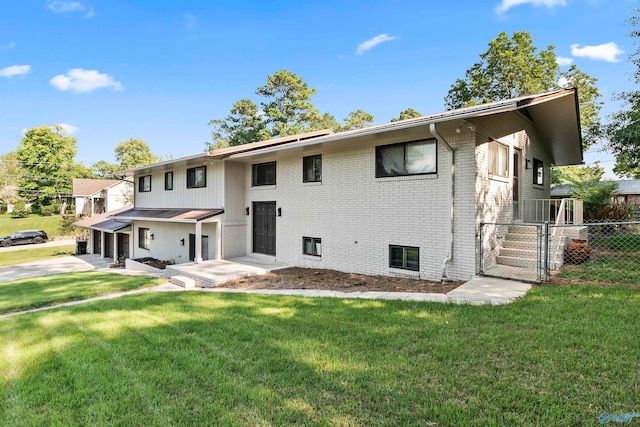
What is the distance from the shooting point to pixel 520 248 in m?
8.77

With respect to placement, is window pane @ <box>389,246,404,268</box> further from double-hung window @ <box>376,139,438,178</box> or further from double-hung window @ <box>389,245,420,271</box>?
double-hung window @ <box>376,139,438,178</box>

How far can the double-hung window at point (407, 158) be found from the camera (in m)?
8.38

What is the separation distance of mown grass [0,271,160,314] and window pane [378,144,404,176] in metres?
8.03

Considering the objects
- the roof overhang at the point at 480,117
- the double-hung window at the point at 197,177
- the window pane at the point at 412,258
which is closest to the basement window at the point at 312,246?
the roof overhang at the point at 480,117

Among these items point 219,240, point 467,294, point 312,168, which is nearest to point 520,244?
point 467,294

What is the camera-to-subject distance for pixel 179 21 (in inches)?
586

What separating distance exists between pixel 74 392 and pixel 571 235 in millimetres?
11482

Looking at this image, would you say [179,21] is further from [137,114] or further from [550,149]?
[137,114]

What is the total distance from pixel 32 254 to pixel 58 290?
2018 cm

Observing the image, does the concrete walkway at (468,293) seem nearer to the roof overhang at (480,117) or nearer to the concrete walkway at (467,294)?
the concrete walkway at (467,294)

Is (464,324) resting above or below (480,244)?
below

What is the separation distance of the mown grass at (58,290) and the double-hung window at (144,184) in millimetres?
7905

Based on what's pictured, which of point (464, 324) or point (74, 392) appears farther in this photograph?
point (464, 324)

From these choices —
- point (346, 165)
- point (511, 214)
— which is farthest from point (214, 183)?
point (511, 214)
